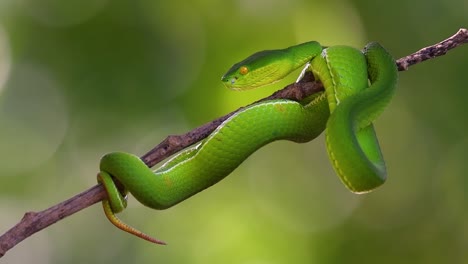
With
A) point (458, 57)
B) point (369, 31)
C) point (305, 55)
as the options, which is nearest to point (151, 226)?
point (369, 31)

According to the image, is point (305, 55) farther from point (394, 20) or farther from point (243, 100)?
point (394, 20)

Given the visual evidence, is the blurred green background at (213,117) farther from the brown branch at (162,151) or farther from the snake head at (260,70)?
the brown branch at (162,151)

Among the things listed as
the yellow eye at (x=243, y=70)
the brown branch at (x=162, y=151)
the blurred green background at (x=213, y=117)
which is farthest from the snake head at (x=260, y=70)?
the blurred green background at (x=213, y=117)

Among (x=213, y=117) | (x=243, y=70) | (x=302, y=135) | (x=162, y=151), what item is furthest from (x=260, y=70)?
(x=213, y=117)

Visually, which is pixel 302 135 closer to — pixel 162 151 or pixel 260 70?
pixel 260 70

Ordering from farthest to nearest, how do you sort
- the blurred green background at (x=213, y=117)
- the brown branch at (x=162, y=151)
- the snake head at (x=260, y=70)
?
the blurred green background at (x=213, y=117) → the snake head at (x=260, y=70) → the brown branch at (x=162, y=151)

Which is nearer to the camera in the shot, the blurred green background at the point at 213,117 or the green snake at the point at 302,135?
the green snake at the point at 302,135

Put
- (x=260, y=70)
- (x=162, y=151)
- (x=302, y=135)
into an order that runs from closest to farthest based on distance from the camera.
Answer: (x=162, y=151) → (x=302, y=135) → (x=260, y=70)
